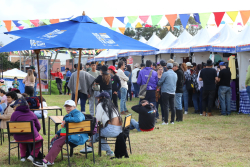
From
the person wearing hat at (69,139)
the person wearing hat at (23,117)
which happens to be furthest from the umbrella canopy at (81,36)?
the person wearing hat at (23,117)

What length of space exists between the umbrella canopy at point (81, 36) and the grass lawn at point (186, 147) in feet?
6.39

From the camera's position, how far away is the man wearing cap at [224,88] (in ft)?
33.0

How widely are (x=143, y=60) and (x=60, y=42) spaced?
1463 centimetres

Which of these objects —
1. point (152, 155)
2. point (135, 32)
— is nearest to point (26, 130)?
point (152, 155)

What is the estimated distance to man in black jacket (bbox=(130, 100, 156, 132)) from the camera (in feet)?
24.2

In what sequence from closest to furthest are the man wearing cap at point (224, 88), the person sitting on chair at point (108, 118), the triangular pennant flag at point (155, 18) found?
the person sitting on chair at point (108, 118)
the man wearing cap at point (224, 88)
the triangular pennant flag at point (155, 18)

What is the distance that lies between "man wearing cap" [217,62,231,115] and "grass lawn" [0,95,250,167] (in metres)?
1.37

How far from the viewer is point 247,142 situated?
652 centimetres

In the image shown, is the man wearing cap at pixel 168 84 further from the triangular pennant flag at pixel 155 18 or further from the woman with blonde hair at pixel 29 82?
the triangular pennant flag at pixel 155 18

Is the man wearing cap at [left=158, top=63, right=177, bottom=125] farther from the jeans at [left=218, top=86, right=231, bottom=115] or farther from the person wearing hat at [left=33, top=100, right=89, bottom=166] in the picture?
the person wearing hat at [left=33, top=100, right=89, bottom=166]

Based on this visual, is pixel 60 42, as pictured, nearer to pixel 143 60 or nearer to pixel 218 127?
pixel 218 127

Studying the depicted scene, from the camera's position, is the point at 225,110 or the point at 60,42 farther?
the point at 225,110

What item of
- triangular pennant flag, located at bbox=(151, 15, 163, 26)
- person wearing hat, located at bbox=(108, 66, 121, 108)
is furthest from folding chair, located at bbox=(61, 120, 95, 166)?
triangular pennant flag, located at bbox=(151, 15, 163, 26)

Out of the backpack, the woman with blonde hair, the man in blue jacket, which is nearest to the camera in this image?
the backpack
